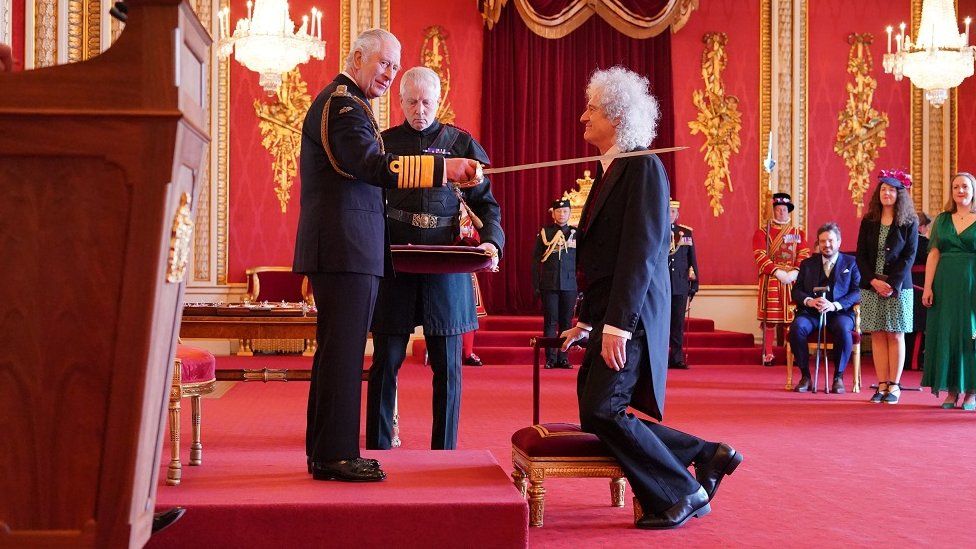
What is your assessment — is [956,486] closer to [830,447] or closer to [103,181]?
[830,447]

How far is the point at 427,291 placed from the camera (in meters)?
3.96

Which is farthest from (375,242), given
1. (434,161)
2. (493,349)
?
(493,349)

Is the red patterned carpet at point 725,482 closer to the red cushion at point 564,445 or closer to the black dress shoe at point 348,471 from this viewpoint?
the black dress shoe at point 348,471

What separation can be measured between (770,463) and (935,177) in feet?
26.6

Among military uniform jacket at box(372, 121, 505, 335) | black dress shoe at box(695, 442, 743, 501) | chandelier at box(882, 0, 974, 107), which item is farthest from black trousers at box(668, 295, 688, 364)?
black dress shoe at box(695, 442, 743, 501)

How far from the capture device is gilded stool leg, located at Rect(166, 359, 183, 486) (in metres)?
2.84

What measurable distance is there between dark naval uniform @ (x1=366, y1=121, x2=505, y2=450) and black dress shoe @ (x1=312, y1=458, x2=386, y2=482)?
1020 millimetres

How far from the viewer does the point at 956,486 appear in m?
3.96

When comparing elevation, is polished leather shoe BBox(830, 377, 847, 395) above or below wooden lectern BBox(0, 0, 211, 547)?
below

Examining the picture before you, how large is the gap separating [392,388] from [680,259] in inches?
239

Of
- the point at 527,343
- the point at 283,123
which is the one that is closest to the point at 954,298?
the point at 527,343

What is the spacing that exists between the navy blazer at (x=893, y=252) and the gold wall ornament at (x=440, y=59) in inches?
207

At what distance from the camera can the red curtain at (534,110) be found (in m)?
11.4

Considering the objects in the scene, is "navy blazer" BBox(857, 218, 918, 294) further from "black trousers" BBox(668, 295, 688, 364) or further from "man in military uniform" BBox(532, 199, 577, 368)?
"man in military uniform" BBox(532, 199, 577, 368)
